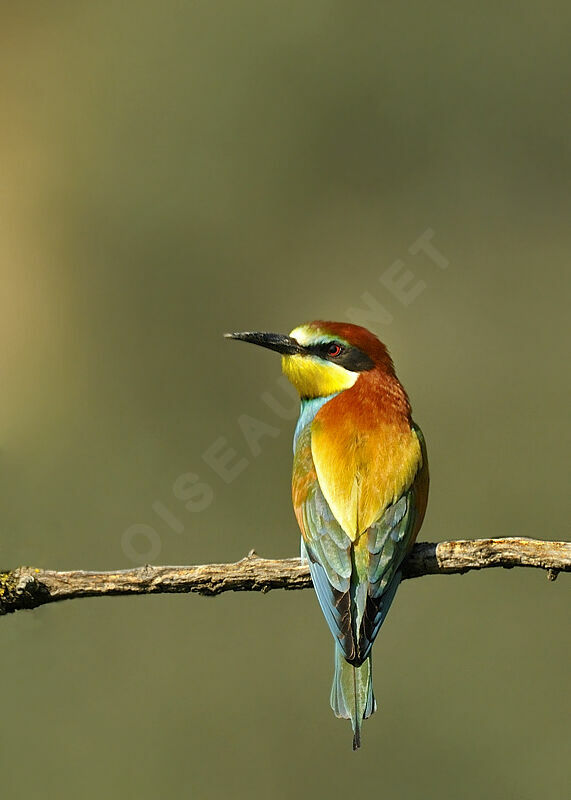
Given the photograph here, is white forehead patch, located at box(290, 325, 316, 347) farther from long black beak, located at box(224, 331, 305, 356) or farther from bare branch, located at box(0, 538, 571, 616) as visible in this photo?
bare branch, located at box(0, 538, 571, 616)

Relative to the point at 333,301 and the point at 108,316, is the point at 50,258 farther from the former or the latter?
the point at 333,301

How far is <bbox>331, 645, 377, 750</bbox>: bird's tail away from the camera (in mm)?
2184

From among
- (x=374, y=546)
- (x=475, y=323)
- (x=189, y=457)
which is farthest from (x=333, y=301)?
(x=374, y=546)

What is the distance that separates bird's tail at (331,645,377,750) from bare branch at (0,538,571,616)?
0.26 metres

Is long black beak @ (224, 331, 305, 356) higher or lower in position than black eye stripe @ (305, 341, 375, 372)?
higher

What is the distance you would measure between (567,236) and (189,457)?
2.42 m

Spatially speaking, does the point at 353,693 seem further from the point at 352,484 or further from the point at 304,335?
the point at 304,335

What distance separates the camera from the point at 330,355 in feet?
8.56

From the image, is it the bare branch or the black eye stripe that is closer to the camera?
the bare branch

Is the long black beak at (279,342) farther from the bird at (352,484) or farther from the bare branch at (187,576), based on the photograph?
the bare branch at (187,576)

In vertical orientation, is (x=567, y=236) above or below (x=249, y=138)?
below

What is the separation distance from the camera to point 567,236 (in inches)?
220

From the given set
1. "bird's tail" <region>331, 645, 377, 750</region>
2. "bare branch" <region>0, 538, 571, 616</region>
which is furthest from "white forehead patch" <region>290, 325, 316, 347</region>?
"bird's tail" <region>331, 645, 377, 750</region>

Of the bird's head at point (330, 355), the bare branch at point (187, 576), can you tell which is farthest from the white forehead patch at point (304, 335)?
the bare branch at point (187, 576)
